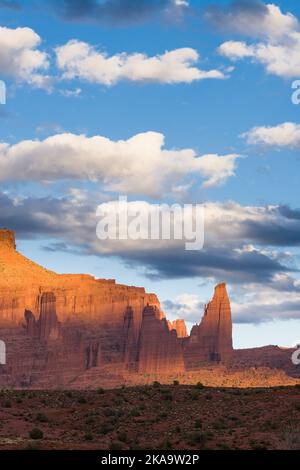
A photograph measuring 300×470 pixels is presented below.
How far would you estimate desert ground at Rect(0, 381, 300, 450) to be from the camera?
4931 cm

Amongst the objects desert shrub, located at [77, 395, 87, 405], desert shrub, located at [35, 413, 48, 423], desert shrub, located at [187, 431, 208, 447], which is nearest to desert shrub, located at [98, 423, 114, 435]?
desert shrub, located at [35, 413, 48, 423]

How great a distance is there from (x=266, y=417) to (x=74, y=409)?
13094 millimetres

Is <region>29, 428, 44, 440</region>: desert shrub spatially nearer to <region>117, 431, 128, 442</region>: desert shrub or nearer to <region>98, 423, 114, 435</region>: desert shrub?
<region>117, 431, 128, 442</region>: desert shrub

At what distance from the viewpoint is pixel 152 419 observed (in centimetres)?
5816

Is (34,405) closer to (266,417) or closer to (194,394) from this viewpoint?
(194,394)

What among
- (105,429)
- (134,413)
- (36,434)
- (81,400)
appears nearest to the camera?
(36,434)

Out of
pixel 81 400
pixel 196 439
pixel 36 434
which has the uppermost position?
pixel 81 400

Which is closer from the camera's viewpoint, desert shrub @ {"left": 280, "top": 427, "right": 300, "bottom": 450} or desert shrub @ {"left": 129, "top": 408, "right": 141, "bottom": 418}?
desert shrub @ {"left": 280, "top": 427, "right": 300, "bottom": 450}

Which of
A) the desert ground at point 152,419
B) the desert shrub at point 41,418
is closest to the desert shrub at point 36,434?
the desert ground at point 152,419

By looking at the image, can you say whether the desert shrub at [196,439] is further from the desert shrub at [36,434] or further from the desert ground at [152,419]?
the desert shrub at [36,434]

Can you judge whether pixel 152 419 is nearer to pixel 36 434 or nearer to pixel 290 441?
pixel 36 434

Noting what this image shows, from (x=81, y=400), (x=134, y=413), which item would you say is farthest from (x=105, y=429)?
(x=81, y=400)

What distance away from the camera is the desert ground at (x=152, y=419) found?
1941 inches
